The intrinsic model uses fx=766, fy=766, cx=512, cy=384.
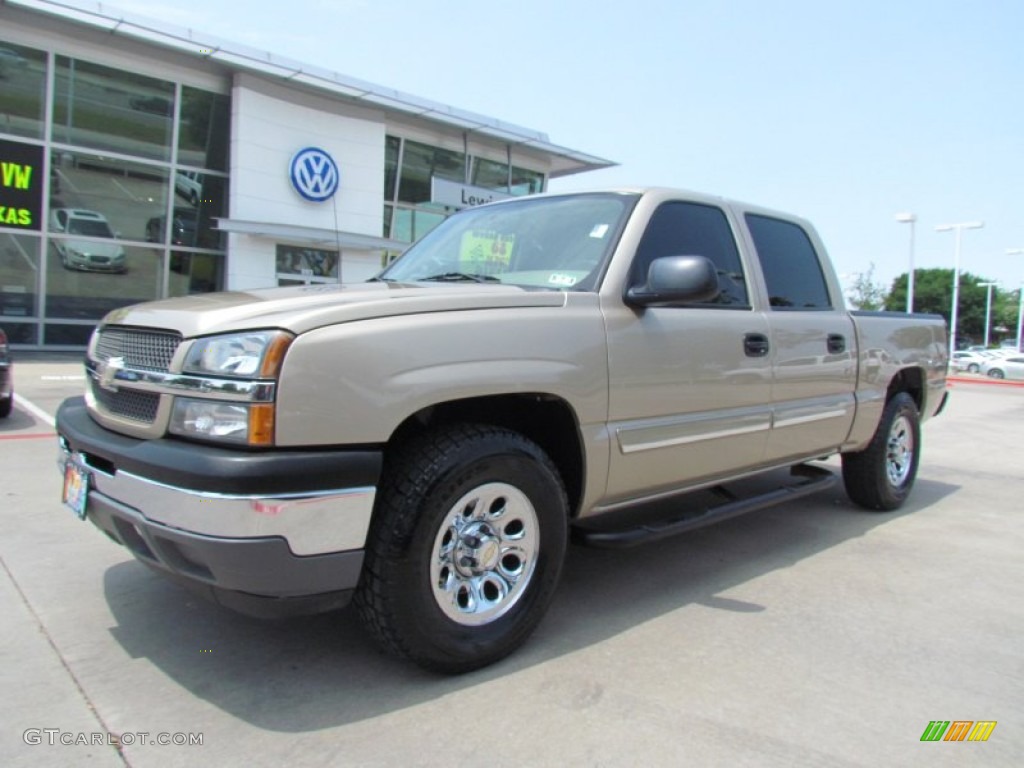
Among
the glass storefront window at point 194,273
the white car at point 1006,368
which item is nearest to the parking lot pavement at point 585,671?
the glass storefront window at point 194,273

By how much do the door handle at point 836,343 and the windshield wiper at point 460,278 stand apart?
2.21m

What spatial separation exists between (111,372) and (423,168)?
19.4 metres

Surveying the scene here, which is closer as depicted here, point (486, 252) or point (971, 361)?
point (486, 252)

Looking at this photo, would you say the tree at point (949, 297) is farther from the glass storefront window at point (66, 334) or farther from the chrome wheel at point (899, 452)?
the chrome wheel at point (899, 452)

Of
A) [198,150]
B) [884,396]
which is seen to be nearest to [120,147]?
[198,150]

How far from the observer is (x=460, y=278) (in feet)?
11.7

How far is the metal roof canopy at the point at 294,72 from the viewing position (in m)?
14.6

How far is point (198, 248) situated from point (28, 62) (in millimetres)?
4826

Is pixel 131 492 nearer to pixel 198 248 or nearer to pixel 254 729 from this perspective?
pixel 254 729

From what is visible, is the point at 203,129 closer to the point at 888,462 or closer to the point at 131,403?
the point at 888,462

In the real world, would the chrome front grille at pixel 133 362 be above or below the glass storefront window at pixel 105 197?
below

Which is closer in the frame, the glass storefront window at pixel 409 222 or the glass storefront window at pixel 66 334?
the glass storefront window at pixel 66 334

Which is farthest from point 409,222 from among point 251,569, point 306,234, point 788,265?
point 251,569

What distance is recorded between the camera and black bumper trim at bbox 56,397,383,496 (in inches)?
88.4
